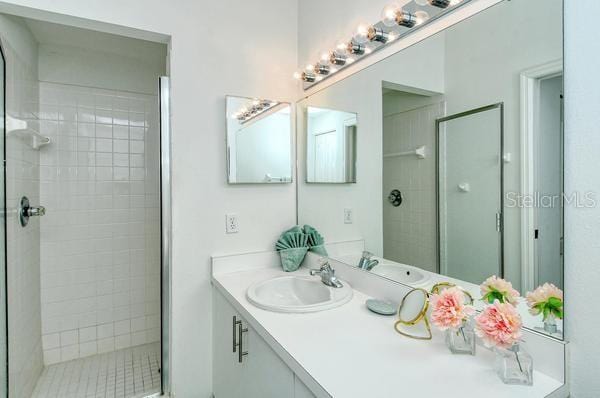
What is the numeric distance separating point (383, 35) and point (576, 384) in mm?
1307

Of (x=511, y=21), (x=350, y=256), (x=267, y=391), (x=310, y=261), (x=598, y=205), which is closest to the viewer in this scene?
(x=598, y=205)

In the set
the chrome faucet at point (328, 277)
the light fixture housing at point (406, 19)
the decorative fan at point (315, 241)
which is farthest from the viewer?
the decorative fan at point (315, 241)

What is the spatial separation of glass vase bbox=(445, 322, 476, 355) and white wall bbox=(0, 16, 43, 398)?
1.86 meters

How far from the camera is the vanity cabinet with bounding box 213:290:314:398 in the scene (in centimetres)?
95

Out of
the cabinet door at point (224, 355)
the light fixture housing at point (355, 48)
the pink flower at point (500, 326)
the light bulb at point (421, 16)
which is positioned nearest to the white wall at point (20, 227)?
the cabinet door at point (224, 355)

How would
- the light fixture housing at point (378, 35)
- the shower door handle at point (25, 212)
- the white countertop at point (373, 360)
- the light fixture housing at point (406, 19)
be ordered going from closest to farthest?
the white countertop at point (373, 360)
the light fixture housing at point (406, 19)
the light fixture housing at point (378, 35)
the shower door handle at point (25, 212)

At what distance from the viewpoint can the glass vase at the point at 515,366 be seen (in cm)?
74

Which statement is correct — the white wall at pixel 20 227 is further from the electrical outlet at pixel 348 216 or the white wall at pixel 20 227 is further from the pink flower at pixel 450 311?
the pink flower at pixel 450 311

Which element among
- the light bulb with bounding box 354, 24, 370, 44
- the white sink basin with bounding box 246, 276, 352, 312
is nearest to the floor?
the white sink basin with bounding box 246, 276, 352, 312

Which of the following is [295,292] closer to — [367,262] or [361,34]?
[367,262]

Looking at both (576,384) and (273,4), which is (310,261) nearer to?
(576,384)

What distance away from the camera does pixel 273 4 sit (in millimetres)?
1871

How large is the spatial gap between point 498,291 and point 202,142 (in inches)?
56.7

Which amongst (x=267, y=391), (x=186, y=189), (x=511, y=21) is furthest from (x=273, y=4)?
(x=267, y=391)
